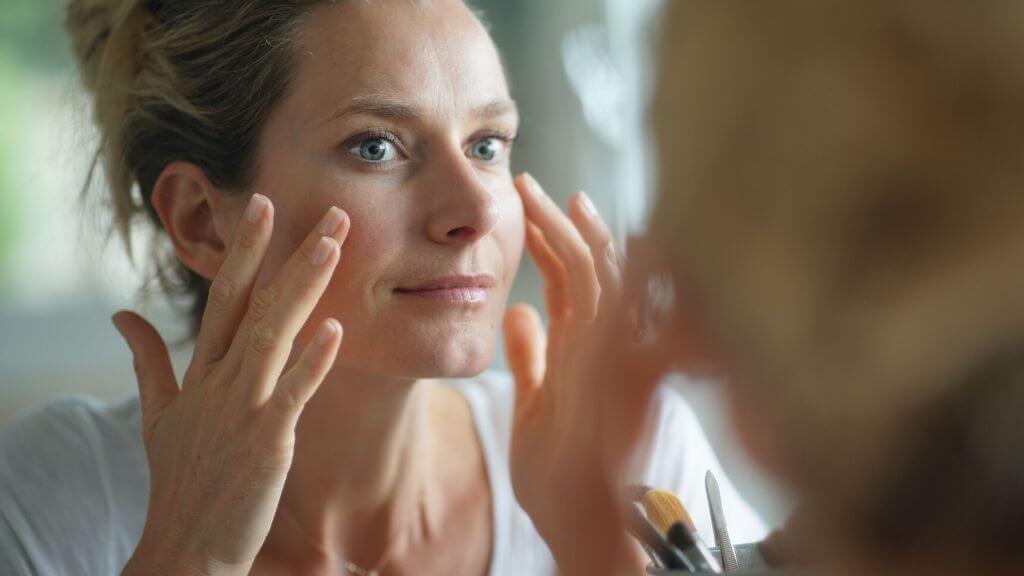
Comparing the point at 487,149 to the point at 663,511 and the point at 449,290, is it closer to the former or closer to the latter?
the point at 449,290

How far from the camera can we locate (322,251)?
92 cm

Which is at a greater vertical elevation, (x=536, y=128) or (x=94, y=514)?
(x=536, y=128)

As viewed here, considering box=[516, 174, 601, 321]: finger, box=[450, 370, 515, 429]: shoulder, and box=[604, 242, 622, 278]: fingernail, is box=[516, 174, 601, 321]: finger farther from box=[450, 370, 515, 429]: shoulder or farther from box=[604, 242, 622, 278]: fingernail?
box=[450, 370, 515, 429]: shoulder

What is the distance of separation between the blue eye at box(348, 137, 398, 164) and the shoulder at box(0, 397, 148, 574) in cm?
48

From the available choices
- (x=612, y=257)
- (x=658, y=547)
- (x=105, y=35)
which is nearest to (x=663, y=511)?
(x=658, y=547)

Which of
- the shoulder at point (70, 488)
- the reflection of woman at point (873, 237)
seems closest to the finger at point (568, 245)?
the shoulder at point (70, 488)

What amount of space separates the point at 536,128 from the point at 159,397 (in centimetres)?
117

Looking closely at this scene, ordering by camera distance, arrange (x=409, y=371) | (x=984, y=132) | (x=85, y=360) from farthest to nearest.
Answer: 1. (x=85, y=360)
2. (x=409, y=371)
3. (x=984, y=132)

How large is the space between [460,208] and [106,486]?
1.80ft

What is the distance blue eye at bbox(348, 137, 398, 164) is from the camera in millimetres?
1041

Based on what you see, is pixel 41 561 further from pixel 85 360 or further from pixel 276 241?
pixel 85 360

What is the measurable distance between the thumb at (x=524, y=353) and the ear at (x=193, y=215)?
14.4 inches

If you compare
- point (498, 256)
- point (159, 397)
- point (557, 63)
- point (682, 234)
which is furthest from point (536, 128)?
point (682, 234)

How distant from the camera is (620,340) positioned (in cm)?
82
